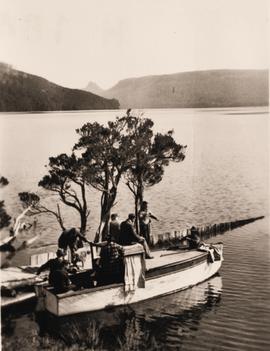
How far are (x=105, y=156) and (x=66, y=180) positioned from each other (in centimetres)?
142

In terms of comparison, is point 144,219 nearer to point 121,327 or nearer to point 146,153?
point 146,153

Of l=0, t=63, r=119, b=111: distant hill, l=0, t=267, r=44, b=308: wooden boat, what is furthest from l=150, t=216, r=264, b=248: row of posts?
l=0, t=267, r=44, b=308: wooden boat

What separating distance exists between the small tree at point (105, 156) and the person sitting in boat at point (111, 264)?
3421mm

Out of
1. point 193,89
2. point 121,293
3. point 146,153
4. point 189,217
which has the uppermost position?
point 193,89

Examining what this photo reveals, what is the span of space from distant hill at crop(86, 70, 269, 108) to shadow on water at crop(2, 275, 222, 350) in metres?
5.44

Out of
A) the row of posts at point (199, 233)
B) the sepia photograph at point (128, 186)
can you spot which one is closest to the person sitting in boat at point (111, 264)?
the sepia photograph at point (128, 186)

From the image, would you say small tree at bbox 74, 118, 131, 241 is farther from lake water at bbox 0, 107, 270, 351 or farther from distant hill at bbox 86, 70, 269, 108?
distant hill at bbox 86, 70, 269, 108

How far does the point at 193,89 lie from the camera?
49.0ft

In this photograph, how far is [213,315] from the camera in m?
12.5

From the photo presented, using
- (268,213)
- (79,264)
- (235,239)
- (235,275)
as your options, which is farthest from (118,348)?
(268,213)

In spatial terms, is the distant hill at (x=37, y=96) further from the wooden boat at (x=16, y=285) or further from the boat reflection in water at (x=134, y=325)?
the boat reflection in water at (x=134, y=325)

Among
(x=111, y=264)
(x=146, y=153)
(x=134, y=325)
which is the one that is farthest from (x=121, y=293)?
(x=146, y=153)

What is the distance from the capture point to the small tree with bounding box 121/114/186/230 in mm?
16031

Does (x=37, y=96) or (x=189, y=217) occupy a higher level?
(x=37, y=96)
